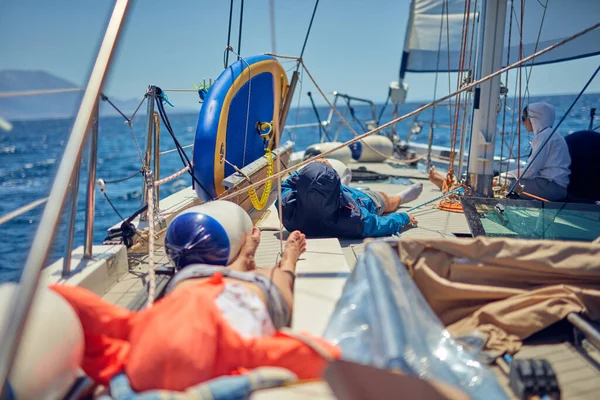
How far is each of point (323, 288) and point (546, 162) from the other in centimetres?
327

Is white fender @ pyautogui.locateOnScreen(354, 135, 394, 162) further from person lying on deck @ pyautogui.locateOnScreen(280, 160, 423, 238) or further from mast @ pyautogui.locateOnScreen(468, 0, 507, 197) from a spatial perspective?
person lying on deck @ pyautogui.locateOnScreen(280, 160, 423, 238)

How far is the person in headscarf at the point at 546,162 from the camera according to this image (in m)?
4.71

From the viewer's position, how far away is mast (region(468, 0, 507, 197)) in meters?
5.05

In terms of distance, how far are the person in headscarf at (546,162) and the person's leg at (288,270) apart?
2587mm

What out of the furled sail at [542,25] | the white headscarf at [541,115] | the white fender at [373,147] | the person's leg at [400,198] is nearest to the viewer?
the white headscarf at [541,115]

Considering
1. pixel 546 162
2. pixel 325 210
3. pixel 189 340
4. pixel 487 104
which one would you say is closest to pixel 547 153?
pixel 546 162

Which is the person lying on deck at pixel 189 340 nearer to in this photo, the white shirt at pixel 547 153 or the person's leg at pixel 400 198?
the person's leg at pixel 400 198

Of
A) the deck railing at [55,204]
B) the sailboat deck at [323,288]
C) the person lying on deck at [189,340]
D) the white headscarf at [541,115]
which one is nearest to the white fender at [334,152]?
the sailboat deck at [323,288]

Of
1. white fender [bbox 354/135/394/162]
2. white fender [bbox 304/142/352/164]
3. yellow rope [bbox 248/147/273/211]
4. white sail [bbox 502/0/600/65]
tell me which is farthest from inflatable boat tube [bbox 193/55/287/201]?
white sail [bbox 502/0/600/65]

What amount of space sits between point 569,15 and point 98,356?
912cm

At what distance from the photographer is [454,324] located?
2.48 meters

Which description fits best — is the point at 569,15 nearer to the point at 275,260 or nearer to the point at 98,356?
the point at 275,260

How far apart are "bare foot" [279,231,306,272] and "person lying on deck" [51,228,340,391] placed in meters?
0.71

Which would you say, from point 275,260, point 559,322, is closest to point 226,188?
point 275,260
